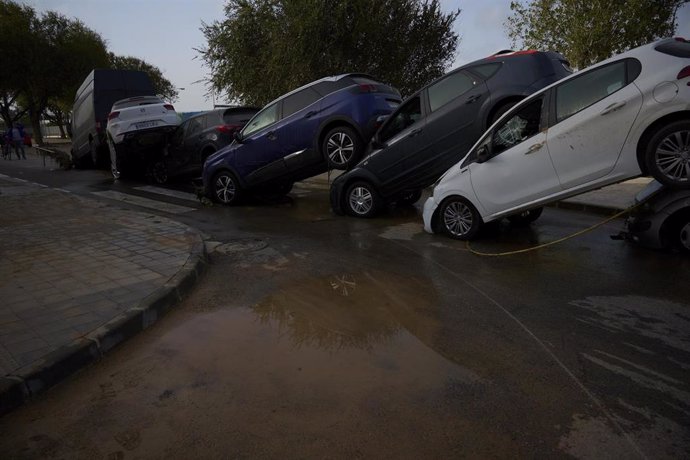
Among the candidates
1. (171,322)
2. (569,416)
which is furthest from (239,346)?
(569,416)


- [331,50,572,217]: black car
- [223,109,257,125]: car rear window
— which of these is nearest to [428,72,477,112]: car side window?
[331,50,572,217]: black car

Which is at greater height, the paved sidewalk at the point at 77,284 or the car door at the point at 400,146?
the car door at the point at 400,146

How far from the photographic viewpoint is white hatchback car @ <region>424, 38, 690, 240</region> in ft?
16.1

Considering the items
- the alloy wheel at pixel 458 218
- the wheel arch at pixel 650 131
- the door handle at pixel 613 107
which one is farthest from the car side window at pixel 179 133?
the wheel arch at pixel 650 131

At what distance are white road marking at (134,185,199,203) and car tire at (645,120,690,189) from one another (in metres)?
9.19

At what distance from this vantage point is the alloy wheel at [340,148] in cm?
838

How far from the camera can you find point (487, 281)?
16.8 ft

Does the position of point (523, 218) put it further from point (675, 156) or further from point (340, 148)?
point (340, 148)

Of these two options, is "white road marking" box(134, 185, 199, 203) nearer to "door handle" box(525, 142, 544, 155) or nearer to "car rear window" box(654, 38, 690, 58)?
"door handle" box(525, 142, 544, 155)

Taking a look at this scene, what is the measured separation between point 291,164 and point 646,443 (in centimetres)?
753

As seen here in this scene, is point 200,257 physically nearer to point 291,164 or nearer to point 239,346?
point 239,346

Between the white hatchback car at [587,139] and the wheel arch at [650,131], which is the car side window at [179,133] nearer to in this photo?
the white hatchback car at [587,139]

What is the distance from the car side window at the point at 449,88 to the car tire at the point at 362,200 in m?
1.77

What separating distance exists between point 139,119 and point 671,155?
40.4 ft
